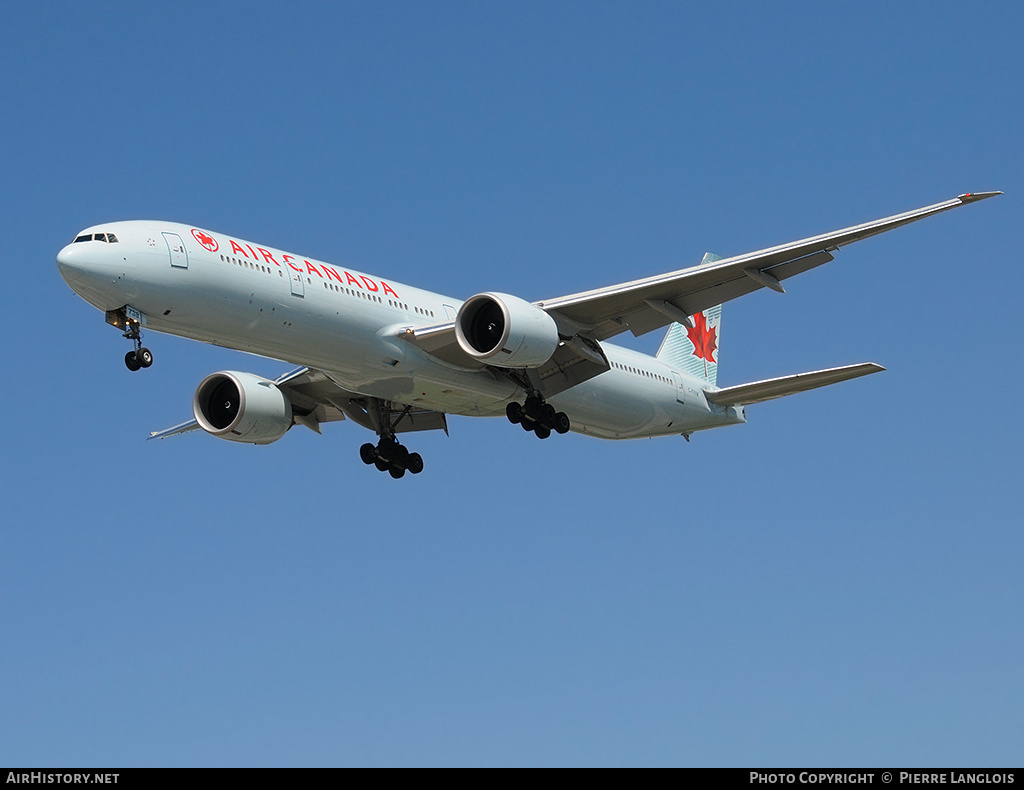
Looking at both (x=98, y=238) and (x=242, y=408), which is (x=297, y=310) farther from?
(x=242, y=408)

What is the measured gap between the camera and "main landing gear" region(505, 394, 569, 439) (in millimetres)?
32812

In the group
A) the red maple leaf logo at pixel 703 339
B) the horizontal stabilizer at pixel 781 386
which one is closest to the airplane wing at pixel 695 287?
the horizontal stabilizer at pixel 781 386

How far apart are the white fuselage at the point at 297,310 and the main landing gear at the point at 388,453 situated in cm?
260

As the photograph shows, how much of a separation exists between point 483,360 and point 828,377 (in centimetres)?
906

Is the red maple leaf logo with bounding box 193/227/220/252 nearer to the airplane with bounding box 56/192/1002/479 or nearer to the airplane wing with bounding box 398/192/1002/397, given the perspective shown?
the airplane with bounding box 56/192/1002/479

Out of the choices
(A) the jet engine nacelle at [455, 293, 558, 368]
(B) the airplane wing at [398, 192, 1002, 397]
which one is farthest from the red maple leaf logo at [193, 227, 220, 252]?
(A) the jet engine nacelle at [455, 293, 558, 368]

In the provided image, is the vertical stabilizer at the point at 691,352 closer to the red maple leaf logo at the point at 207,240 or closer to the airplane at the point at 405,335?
the airplane at the point at 405,335

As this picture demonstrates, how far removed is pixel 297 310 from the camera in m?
28.6

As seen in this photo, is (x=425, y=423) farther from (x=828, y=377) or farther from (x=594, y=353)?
(x=828, y=377)

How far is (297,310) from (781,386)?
1348cm

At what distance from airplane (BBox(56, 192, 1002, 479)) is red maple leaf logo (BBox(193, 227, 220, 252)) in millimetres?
40

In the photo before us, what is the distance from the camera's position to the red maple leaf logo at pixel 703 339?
135ft
